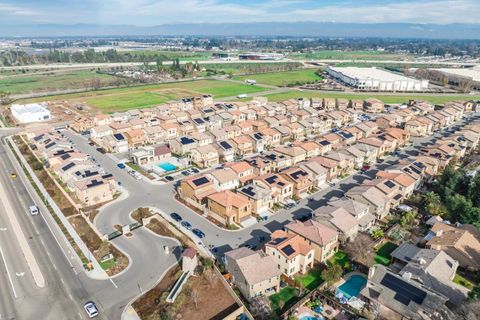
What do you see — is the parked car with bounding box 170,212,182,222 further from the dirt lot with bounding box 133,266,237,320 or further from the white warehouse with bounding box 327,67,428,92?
the white warehouse with bounding box 327,67,428,92

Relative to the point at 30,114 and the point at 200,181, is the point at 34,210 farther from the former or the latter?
the point at 30,114

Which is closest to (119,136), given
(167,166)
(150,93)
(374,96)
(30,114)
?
(167,166)

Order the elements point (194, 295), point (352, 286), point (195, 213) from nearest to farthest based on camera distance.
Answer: point (194, 295) < point (352, 286) < point (195, 213)

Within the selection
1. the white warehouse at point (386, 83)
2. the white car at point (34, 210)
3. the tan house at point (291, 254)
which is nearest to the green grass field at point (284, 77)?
the white warehouse at point (386, 83)

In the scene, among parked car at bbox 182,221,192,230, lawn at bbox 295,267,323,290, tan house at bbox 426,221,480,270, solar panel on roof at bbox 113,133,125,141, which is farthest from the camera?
solar panel on roof at bbox 113,133,125,141

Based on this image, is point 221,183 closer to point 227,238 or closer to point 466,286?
point 227,238

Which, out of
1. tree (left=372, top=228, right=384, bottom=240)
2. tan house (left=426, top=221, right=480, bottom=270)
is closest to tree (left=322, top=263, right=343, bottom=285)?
tree (left=372, top=228, right=384, bottom=240)

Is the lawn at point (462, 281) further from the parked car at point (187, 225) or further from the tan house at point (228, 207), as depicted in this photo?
the parked car at point (187, 225)
